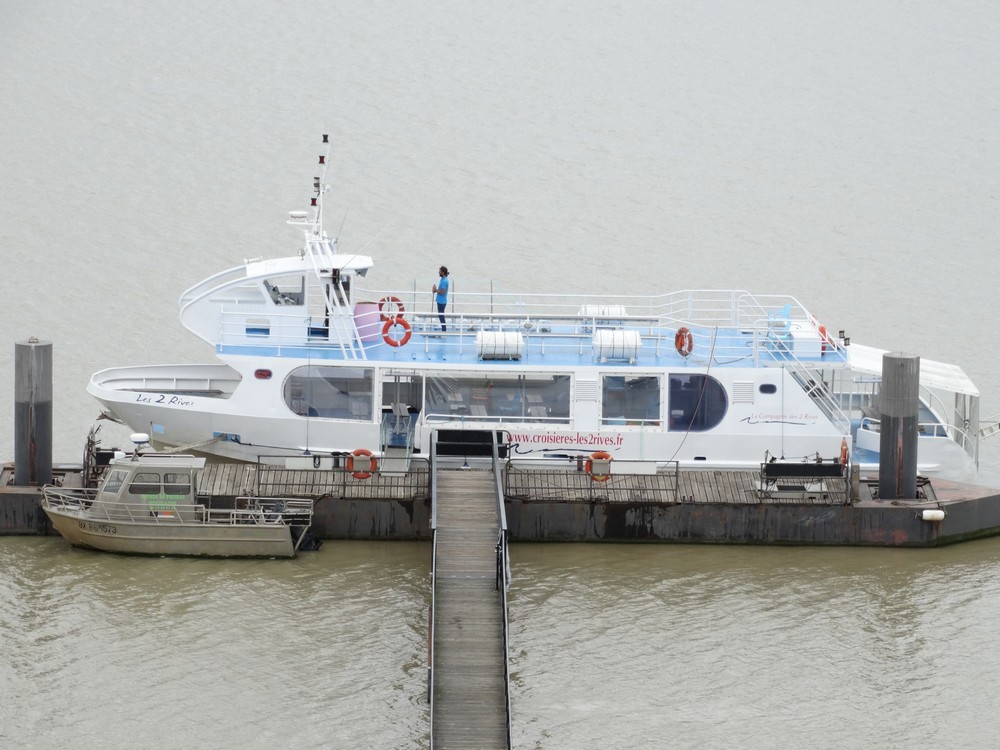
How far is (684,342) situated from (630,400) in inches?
54.8

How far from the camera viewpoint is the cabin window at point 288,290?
3155 cm

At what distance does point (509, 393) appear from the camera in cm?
3094

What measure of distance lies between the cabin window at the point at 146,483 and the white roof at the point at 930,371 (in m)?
12.0

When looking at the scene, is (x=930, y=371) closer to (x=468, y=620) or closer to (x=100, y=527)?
(x=468, y=620)

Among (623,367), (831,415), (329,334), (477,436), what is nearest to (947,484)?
(831,415)

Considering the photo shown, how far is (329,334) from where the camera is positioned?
31.1 metres

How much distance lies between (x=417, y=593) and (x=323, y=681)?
10.6 feet

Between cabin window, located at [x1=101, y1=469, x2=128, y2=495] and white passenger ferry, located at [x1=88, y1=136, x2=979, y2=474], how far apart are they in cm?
308

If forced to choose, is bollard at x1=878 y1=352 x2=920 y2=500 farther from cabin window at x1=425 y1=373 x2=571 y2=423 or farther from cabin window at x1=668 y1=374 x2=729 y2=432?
cabin window at x1=425 y1=373 x2=571 y2=423

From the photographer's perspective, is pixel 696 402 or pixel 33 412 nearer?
pixel 33 412

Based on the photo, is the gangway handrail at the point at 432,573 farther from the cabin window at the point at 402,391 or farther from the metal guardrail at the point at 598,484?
the metal guardrail at the point at 598,484

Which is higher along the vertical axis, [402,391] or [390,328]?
[390,328]

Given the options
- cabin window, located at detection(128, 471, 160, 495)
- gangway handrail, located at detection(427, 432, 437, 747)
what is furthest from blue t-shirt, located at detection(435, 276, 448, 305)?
cabin window, located at detection(128, 471, 160, 495)

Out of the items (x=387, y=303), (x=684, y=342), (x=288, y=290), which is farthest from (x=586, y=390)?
(x=288, y=290)
